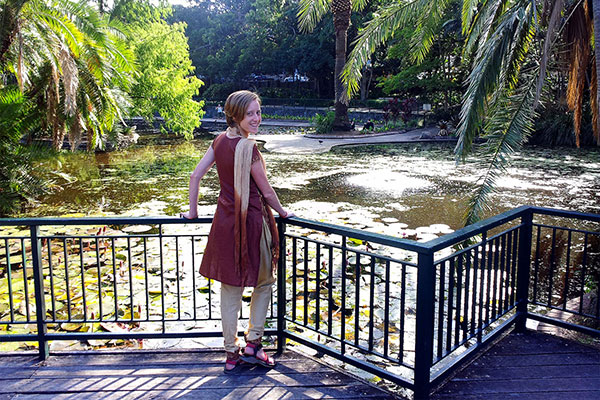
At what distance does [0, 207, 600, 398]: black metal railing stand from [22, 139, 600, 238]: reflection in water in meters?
1.70

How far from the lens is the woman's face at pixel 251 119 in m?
3.50

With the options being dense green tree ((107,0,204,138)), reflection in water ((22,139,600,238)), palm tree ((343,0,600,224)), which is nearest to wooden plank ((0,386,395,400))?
palm tree ((343,0,600,224))

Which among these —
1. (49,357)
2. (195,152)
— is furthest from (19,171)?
(195,152)

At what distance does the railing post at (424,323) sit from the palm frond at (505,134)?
307 centimetres

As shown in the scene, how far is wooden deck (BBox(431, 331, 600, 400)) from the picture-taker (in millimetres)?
3396

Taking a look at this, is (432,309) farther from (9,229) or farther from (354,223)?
(9,229)

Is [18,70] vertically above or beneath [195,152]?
above

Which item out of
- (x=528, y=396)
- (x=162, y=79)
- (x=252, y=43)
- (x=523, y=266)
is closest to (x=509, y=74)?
(x=523, y=266)

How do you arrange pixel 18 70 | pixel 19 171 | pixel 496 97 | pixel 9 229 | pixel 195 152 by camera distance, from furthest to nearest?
1. pixel 195 152
2. pixel 19 171
3. pixel 18 70
4. pixel 9 229
5. pixel 496 97

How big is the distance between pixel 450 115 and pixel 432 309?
89.9 ft

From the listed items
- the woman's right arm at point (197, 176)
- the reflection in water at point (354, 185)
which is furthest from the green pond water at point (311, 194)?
the woman's right arm at point (197, 176)

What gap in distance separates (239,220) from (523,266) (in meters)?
2.38

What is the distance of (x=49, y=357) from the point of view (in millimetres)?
3902

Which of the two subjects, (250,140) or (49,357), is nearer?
(250,140)
